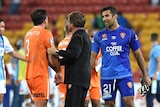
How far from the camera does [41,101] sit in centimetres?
1110

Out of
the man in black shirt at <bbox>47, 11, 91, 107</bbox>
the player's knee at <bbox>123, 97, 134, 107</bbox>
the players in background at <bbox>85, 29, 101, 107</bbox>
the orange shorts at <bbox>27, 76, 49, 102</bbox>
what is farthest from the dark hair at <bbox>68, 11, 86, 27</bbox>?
the players in background at <bbox>85, 29, 101, 107</bbox>

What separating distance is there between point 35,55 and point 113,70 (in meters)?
1.50

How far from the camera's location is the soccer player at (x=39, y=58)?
11047mm

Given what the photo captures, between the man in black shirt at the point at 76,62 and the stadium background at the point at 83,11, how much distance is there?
12271 millimetres

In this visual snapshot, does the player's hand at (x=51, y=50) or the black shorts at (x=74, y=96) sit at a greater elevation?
the player's hand at (x=51, y=50)

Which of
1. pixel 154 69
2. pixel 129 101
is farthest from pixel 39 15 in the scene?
pixel 154 69

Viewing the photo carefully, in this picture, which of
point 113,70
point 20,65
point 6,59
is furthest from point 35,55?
point 6,59

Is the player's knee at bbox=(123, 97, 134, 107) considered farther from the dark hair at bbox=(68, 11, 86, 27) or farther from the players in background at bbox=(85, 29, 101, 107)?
the dark hair at bbox=(68, 11, 86, 27)

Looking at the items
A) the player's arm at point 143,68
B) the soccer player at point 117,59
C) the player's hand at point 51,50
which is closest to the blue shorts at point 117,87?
the soccer player at point 117,59

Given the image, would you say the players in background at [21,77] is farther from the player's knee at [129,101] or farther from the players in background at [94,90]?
the player's knee at [129,101]

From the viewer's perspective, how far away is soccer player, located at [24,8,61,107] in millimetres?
11047

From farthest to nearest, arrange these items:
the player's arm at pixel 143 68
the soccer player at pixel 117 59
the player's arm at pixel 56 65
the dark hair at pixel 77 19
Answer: the soccer player at pixel 117 59 → the player's arm at pixel 143 68 → the player's arm at pixel 56 65 → the dark hair at pixel 77 19

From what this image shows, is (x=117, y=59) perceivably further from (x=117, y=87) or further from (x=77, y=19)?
(x=77, y=19)

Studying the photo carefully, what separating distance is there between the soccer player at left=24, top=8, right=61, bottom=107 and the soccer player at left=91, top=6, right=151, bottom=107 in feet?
3.83
